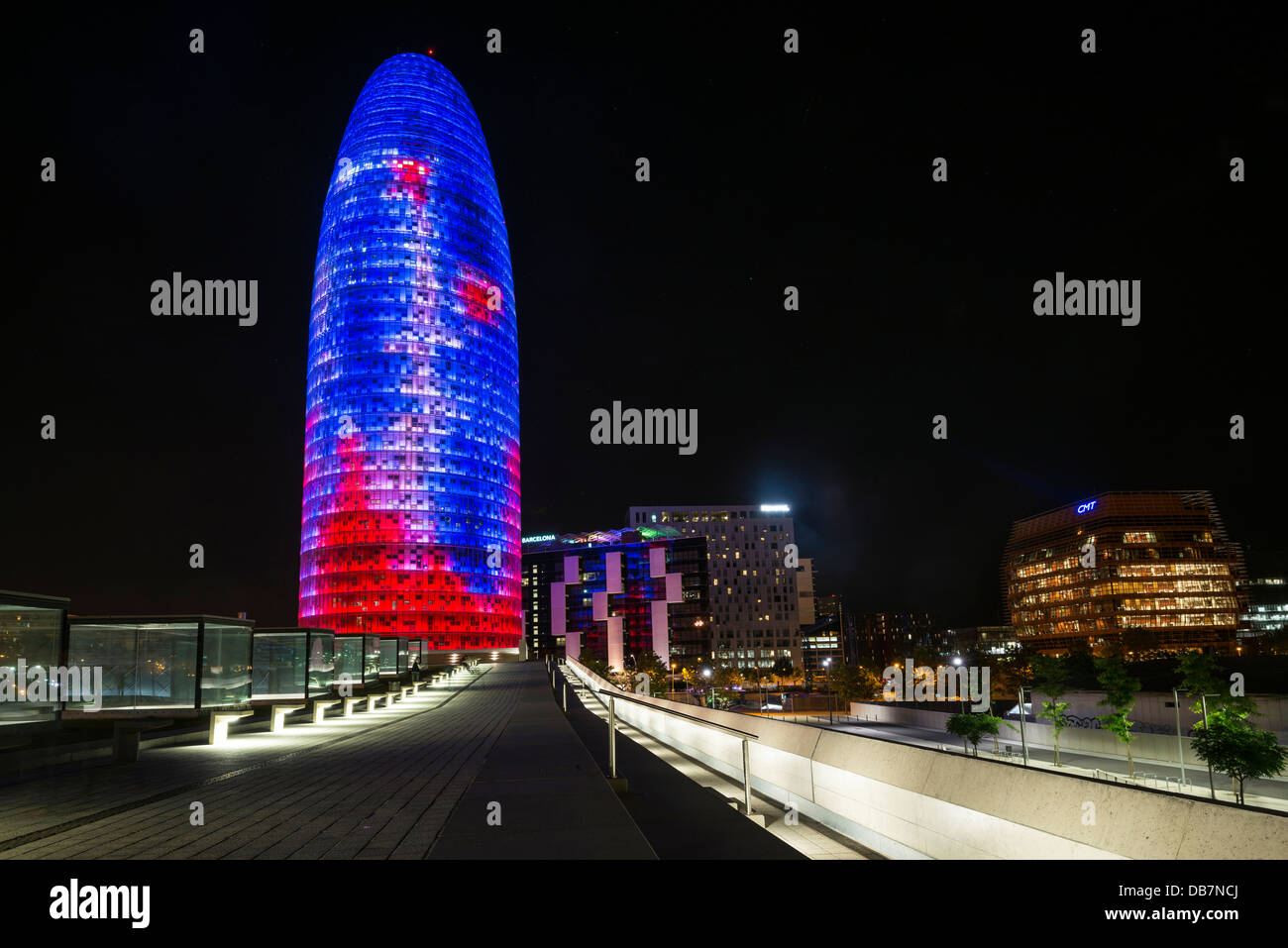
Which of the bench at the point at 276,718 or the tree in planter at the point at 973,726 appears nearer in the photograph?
the bench at the point at 276,718

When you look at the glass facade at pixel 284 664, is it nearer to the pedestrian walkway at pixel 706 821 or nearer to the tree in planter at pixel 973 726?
the pedestrian walkway at pixel 706 821

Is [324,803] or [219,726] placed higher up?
[324,803]

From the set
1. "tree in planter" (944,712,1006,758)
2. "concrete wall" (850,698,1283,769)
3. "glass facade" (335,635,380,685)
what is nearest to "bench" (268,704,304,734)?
"glass facade" (335,635,380,685)

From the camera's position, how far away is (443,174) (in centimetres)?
15088

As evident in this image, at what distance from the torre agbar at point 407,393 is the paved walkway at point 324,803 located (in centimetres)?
12487

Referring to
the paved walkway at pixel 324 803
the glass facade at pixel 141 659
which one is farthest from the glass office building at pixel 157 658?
the paved walkway at pixel 324 803

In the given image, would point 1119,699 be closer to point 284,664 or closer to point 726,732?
point 726,732

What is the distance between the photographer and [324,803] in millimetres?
10398

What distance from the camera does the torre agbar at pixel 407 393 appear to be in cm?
14000

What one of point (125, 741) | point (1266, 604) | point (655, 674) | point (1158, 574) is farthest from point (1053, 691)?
point (1266, 604)

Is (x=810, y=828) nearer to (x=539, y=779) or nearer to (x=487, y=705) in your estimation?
(x=539, y=779)

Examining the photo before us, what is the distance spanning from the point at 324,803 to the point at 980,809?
8.12 meters
